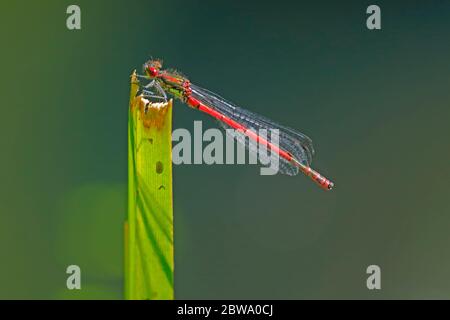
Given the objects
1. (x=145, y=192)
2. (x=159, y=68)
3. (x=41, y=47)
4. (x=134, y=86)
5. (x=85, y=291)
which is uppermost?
(x=41, y=47)

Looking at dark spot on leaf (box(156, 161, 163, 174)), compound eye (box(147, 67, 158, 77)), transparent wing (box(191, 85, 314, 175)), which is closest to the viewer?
dark spot on leaf (box(156, 161, 163, 174))

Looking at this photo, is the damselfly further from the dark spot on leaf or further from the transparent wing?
the dark spot on leaf

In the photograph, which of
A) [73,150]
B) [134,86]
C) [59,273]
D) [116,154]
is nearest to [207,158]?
[116,154]

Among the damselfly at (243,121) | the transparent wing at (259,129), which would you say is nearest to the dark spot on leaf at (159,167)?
the damselfly at (243,121)

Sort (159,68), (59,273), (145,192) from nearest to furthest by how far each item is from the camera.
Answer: (145,192), (159,68), (59,273)

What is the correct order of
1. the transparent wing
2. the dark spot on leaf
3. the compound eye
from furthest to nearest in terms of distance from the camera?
1. the transparent wing
2. the compound eye
3. the dark spot on leaf

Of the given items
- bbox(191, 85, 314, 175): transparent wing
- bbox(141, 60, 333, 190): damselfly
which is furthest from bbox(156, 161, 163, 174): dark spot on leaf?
bbox(191, 85, 314, 175): transparent wing

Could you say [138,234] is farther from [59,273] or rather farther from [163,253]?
[59,273]
